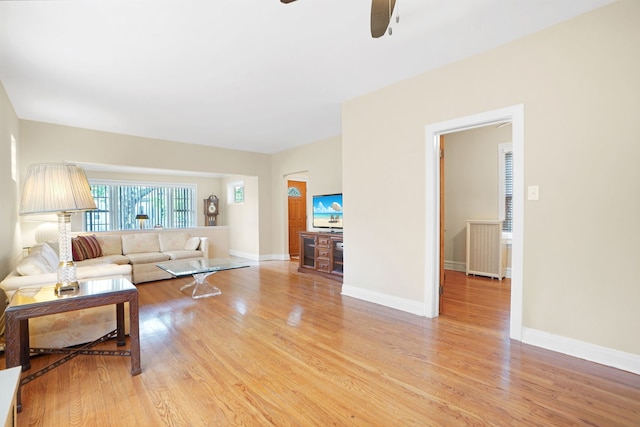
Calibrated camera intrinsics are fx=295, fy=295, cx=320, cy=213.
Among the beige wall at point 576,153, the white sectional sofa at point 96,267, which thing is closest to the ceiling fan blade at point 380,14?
the beige wall at point 576,153

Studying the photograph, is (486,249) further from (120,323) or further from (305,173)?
(120,323)

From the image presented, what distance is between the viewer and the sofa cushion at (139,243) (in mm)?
5281

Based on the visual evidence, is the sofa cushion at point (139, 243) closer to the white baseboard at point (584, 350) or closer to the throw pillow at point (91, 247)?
the throw pillow at point (91, 247)

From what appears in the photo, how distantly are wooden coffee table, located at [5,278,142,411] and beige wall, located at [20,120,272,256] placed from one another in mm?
3670

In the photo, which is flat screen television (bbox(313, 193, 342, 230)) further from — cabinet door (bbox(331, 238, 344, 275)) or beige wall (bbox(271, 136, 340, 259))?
cabinet door (bbox(331, 238, 344, 275))

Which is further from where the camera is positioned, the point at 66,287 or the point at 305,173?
the point at 305,173

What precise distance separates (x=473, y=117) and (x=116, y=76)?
3637mm

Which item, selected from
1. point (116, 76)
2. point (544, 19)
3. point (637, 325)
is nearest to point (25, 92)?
point (116, 76)

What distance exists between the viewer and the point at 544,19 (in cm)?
226

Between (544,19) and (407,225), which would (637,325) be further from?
(544,19)

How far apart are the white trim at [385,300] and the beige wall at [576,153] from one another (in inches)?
39.7

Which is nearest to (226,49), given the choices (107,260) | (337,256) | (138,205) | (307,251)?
(337,256)

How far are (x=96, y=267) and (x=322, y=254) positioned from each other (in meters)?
3.17

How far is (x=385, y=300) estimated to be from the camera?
3.50 m
